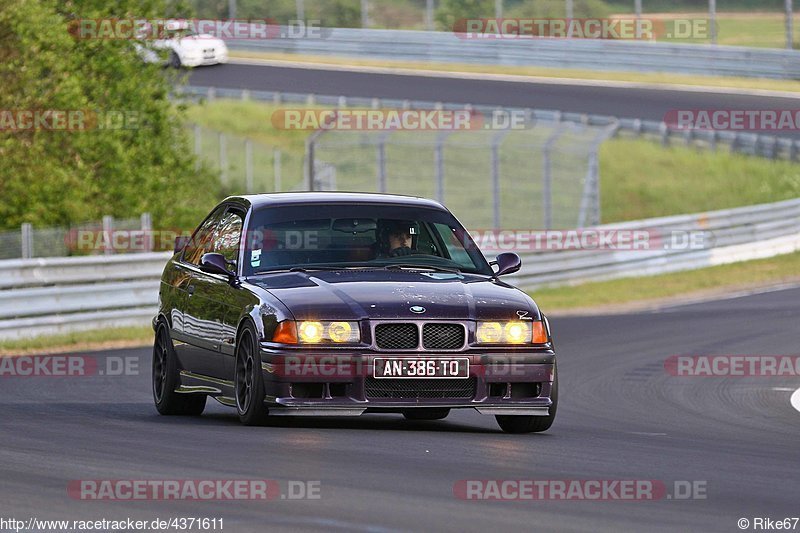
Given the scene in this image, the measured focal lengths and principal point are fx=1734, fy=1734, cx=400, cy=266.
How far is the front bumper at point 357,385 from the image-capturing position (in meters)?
9.98

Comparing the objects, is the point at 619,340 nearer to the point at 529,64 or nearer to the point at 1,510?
the point at 1,510

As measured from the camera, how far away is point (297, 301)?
33.2ft

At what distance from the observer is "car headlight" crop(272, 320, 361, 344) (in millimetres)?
10000

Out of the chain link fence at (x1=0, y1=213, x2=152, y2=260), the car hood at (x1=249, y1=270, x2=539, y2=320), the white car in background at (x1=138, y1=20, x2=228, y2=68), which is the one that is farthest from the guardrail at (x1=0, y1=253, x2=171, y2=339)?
the white car in background at (x1=138, y1=20, x2=228, y2=68)

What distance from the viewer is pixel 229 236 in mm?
11680

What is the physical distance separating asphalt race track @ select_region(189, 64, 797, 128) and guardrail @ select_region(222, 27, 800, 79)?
1774 millimetres

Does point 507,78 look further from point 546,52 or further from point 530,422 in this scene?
point 530,422

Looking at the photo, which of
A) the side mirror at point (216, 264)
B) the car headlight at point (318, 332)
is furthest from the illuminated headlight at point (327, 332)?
the side mirror at point (216, 264)

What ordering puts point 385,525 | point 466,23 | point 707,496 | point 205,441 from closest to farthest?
point 385,525, point 707,496, point 205,441, point 466,23

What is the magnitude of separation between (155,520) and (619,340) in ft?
45.0

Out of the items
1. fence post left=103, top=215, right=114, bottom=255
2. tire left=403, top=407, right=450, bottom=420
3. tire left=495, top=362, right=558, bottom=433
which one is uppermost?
tire left=495, top=362, right=558, bottom=433

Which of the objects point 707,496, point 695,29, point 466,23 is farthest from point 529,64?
point 707,496

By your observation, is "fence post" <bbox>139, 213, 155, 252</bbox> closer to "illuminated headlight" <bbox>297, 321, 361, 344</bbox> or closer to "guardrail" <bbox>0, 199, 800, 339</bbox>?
"guardrail" <bbox>0, 199, 800, 339</bbox>

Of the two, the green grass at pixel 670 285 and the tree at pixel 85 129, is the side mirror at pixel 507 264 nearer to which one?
the green grass at pixel 670 285
